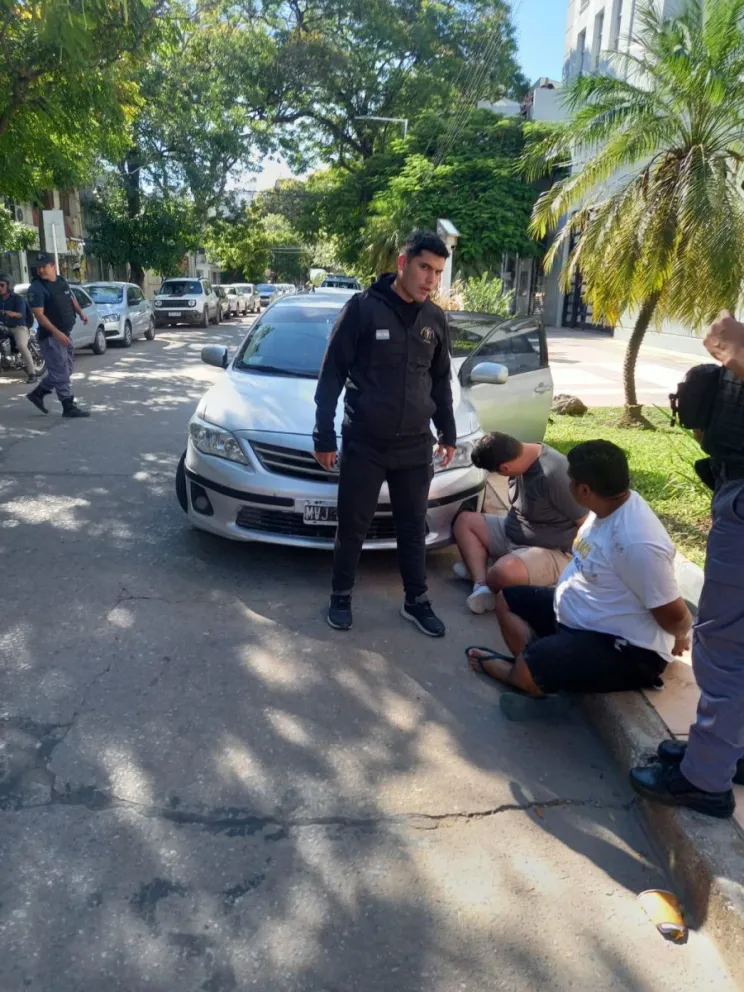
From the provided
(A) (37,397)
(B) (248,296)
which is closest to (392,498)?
(A) (37,397)

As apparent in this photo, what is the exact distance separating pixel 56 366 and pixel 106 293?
469 inches

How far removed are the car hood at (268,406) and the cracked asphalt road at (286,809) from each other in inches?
35.6

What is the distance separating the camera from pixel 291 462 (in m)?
4.54

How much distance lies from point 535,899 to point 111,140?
1269cm

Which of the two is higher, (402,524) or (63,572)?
(402,524)

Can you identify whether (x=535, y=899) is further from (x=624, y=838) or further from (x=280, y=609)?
(x=280, y=609)

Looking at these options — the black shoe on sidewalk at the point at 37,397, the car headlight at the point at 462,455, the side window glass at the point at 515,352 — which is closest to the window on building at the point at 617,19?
the side window glass at the point at 515,352

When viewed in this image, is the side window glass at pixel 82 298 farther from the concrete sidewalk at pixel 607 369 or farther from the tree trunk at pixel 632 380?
the tree trunk at pixel 632 380

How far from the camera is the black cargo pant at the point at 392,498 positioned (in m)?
3.83

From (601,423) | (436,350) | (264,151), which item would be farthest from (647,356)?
(264,151)

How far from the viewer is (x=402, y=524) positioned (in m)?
4.04

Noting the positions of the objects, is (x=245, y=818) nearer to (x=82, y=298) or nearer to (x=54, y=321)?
(x=54, y=321)

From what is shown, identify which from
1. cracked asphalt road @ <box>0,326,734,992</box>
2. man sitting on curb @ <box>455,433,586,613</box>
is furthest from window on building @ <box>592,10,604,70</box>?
cracked asphalt road @ <box>0,326,734,992</box>

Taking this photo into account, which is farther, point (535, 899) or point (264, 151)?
point (264, 151)
